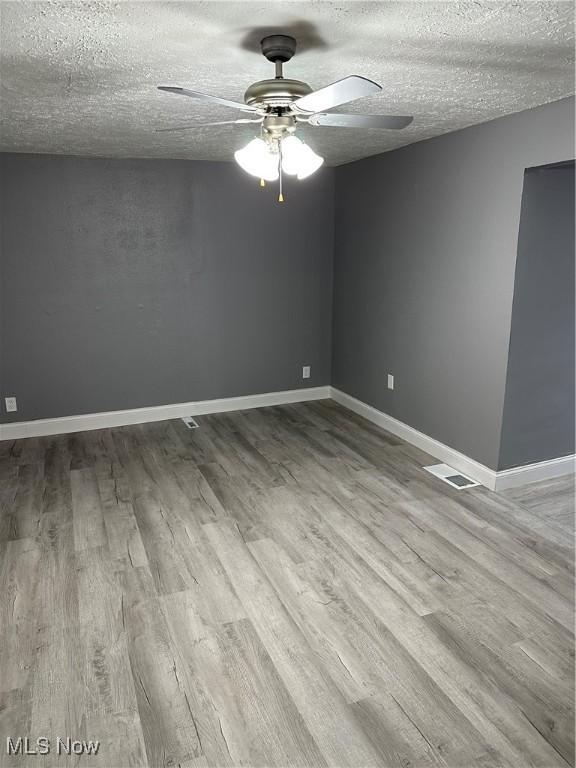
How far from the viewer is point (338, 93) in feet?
5.44

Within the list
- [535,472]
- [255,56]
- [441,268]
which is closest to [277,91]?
[255,56]

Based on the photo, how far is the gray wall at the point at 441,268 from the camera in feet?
10.6

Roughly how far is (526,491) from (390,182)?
2.50m

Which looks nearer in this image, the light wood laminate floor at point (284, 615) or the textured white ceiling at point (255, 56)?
the textured white ceiling at point (255, 56)

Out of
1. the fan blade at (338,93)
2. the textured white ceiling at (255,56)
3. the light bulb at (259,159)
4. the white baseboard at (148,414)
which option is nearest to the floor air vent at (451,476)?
the white baseboard at (148,414)

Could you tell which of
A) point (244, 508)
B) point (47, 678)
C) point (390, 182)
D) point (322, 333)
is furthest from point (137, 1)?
point (322, 333)

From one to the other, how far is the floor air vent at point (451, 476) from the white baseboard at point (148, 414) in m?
1.83

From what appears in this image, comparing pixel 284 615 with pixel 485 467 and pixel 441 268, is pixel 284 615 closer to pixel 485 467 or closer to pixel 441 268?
pixel 485 467

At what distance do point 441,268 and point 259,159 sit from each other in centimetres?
204

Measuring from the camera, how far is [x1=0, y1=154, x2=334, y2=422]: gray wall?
429 centimetres

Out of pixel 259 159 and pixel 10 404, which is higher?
pixel 259 159

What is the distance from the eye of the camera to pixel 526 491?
11.6ft

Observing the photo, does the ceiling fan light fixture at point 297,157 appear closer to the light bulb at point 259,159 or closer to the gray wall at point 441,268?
the light bulb at point 259,159

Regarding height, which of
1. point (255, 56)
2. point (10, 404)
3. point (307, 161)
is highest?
point (255, 56)
